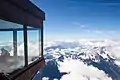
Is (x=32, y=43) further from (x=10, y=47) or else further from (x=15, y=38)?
(x=10, y=47)

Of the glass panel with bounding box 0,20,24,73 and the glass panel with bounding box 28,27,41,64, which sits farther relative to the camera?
the glass panel with bounding box 28,27,41,64

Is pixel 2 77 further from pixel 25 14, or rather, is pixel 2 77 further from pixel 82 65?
pixel 82 65

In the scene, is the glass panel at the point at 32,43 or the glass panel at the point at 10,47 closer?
the glass panel at the point at 10,47

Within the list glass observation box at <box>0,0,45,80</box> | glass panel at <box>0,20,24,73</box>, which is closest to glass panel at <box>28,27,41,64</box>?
glass observation box at <box>0,0,45,80</box>

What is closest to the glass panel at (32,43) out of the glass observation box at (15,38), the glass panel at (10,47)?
the glass observation box at (15,38)

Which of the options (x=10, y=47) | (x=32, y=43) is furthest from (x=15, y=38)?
(x=32, y=43)

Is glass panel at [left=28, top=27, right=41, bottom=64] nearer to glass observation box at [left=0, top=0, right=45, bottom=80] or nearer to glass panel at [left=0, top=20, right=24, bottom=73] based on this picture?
glass observation box at [left=0, top=0, right=45, bottom=80]

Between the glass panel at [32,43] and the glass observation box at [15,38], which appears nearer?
the glass observation box at [15,38]

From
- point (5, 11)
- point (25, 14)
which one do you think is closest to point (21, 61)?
point (25, 14)

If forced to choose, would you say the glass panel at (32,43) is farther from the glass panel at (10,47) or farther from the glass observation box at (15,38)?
the glass panel at (10,47)
